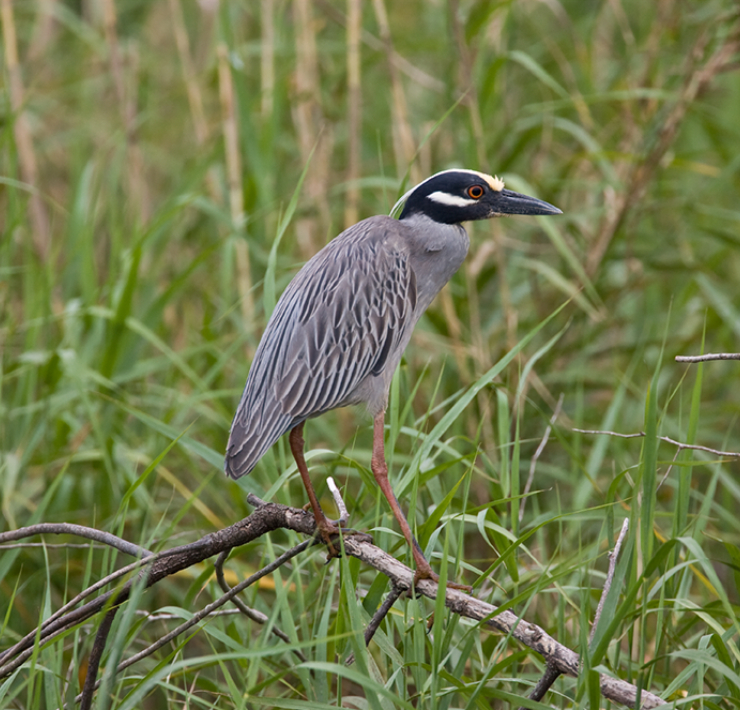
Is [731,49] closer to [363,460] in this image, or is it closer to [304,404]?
[363,460]

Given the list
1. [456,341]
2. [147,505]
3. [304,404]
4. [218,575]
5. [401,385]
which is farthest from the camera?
[456,341]

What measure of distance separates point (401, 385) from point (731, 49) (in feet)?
7.18

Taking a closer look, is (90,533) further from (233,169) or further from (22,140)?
(22,140)

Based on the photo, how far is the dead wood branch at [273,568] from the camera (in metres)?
1.79

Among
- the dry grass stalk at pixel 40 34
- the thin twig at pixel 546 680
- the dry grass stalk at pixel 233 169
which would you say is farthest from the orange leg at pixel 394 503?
the dry grass stalk at pixel 40 34

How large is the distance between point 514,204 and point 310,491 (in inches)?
46.0

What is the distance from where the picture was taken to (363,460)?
11.3 ft

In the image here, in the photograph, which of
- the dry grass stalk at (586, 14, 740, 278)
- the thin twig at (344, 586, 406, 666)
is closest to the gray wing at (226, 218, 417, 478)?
the thin twig at (344, 586, 406, 666)

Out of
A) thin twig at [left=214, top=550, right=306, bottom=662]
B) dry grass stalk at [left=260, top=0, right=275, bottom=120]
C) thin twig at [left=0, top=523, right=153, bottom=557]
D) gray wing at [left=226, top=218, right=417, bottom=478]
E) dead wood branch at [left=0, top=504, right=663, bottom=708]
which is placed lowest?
thin twig at [left=214, top=550, right=306, bottom=662]

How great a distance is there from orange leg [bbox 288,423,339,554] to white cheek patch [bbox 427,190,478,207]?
85cm

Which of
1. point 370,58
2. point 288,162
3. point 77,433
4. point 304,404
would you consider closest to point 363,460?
point 304,404

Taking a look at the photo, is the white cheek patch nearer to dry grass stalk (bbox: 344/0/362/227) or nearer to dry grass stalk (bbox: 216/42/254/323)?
dry grass stalk (bbox: 344/0/362/227)

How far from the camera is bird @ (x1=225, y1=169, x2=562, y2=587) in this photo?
2.49 meters

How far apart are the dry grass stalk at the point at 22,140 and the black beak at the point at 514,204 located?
2.16 m
